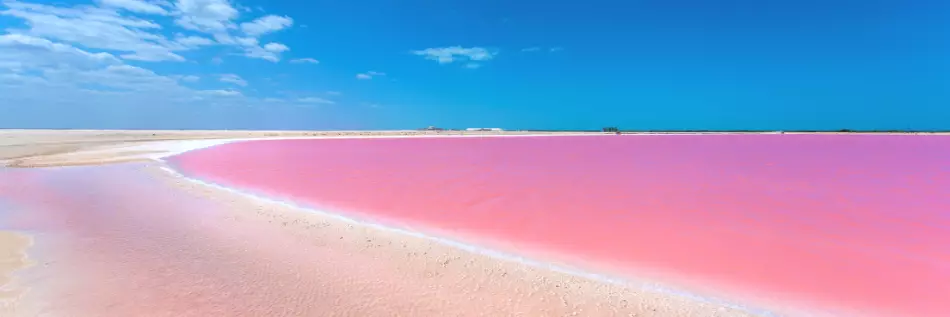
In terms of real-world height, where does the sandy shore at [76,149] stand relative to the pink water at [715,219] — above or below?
below

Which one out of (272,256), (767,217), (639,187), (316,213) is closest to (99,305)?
(272,256)

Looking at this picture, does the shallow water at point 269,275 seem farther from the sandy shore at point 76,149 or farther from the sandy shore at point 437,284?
the sandy shore at point 76,149

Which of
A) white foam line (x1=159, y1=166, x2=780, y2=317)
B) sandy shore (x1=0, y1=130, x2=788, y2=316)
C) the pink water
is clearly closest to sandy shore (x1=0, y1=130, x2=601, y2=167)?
the pink water

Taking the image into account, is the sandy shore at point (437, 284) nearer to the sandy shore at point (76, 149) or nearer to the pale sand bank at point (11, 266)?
the pale sand bank at point (11, 266)

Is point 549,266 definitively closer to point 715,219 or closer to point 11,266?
point 715,219

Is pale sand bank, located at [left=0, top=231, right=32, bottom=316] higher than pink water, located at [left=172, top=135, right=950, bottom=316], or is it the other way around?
pink water, located at [left=172, top=135, right=950, bottom=316]

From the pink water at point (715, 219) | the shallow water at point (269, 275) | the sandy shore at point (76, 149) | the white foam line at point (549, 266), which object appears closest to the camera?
the shallow water at point (269, 275)

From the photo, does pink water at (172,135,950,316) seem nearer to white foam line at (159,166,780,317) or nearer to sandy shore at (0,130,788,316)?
white foam line at (159,166,780,317)

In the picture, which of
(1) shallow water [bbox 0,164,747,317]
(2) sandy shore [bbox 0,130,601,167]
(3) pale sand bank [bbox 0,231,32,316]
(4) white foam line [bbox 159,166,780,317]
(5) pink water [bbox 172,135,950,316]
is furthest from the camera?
(2) sandy shore [bbox 0,130,601,167]

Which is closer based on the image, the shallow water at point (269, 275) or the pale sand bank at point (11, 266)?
the pale sand bank at point (11, 266)

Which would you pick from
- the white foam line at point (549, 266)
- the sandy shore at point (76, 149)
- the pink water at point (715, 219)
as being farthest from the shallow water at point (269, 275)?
the sandy shore at point (76, 149)

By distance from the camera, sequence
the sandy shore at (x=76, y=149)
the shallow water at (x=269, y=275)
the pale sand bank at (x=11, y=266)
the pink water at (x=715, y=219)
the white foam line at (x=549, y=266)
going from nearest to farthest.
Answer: the pale sand bank at (x=11, y=266) < the shallow water at (x=269, y=275) < the white foam line at (x=549, y=266) < the pink water at (x=715, y=219) < the sandy shore at (x=76, y=149)

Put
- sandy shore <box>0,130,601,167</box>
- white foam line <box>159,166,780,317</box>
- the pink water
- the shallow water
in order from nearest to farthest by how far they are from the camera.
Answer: the shallow water → white foam line <box>159,166,780,317</box> → the pink water → sandy shore <box>0,130,601,167</box>

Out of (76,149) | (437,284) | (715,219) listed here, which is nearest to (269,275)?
(437,284)
